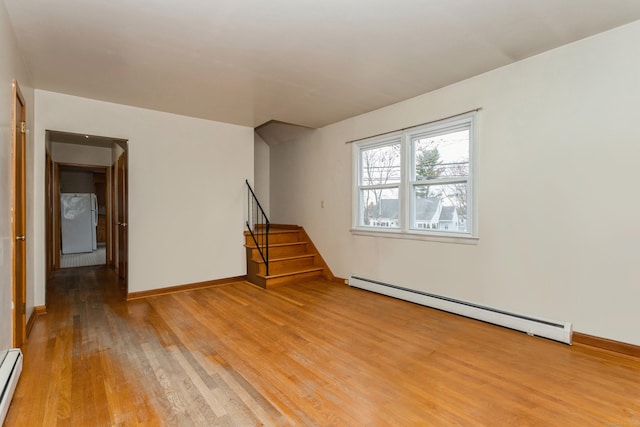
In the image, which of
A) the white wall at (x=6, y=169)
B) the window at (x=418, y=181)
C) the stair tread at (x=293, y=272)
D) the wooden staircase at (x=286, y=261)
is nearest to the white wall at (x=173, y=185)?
the wooden staircase at (x=286, y=261)

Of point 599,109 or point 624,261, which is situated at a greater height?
point 599,109

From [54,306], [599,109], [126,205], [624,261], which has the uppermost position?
[599,109]

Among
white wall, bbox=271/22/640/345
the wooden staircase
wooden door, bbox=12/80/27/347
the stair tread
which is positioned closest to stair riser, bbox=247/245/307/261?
the wooden staircase

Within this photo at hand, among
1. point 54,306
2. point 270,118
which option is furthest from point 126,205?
point 270,118

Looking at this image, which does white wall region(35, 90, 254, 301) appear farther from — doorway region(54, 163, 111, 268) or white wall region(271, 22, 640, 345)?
doorway region(54, 163, 111, 268)

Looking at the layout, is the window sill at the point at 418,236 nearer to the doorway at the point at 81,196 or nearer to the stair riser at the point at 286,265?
the stair riser at the point at 286,265

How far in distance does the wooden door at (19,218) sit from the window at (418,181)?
3.72 metres

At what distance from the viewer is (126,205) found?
419 centimetres

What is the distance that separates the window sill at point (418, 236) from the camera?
340 centimetres

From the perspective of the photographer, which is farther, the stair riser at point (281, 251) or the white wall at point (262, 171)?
the white wall at point (262, 171)

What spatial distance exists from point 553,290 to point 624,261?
55cm

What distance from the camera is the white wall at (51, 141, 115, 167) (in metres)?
5.70

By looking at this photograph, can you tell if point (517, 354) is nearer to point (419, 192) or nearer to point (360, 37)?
point (419, 192)

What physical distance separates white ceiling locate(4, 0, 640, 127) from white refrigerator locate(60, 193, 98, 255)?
6.04 m
